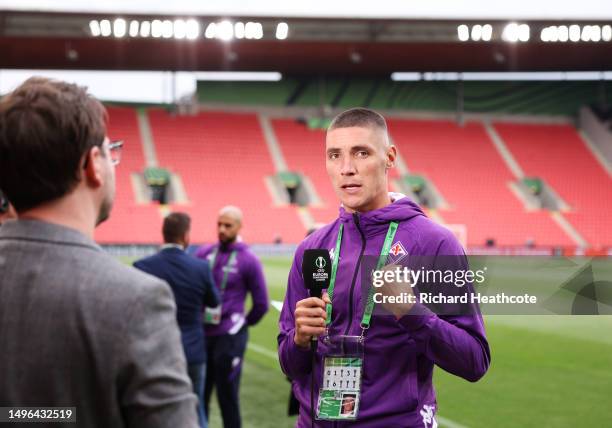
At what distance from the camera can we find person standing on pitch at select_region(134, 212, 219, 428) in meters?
4.88

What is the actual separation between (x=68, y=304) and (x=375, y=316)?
129 centimetres

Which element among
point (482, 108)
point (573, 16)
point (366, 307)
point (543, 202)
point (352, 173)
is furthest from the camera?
point (482, 108)

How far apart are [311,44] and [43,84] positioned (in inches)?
1055

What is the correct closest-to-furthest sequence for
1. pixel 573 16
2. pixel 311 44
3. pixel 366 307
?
pixel 366 307 → pixel 573 16 → pixel 311 44

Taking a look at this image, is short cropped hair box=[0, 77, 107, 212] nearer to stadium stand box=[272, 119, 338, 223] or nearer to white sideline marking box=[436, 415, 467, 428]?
white sideline marking box=[436, 415, 467, 428]

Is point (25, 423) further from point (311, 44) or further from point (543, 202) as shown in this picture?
point (543, 202)

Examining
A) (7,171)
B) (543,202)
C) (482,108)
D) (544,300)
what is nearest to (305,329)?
(544,300)

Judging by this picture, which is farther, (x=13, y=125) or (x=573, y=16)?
(x=573, y=16)

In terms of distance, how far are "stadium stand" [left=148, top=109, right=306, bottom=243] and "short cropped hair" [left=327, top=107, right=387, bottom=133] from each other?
80.4 feet

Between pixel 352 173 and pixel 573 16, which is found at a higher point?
pixel 573 16

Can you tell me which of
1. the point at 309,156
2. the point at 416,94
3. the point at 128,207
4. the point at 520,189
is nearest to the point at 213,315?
the point at 128,207

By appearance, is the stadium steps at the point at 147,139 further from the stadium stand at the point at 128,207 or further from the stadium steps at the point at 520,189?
the stadium steps at the point at 520,189

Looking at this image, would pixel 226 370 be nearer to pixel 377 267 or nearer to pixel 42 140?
pixel 377 267

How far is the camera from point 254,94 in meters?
34.3
